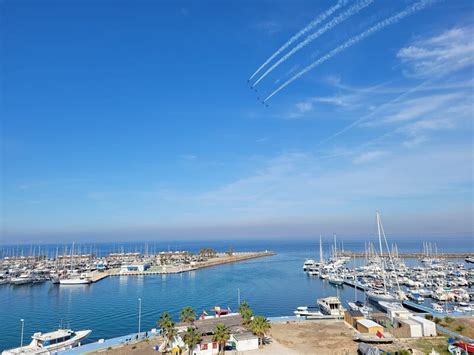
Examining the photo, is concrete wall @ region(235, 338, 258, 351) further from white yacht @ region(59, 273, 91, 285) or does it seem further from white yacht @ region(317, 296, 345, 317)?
white yacht @ region(59, 273, 91, 285)

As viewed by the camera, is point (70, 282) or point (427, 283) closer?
point (427, 283)

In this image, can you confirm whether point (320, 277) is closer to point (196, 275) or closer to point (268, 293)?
point (268, 293)

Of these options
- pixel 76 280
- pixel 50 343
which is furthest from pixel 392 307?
pixel 76 280

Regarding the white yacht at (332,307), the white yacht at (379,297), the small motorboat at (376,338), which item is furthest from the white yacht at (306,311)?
the small motorboat at (376,338)

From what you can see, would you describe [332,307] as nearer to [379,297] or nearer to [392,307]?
[392,307]

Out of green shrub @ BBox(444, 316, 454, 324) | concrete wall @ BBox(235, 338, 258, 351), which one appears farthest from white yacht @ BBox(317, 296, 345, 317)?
concrete wall @ BBox(235, 338, 258, 351)

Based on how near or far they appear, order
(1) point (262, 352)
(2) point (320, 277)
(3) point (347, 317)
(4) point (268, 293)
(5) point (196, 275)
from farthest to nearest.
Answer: (5) point (196, 275), (2) point (320, 277), (4) point (268, 293), (3) point (347, 317), (1) point (262, 352)

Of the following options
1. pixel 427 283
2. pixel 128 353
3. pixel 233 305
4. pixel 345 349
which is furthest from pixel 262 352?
pixel 427 283

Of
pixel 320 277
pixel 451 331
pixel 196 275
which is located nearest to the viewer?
pixel 451 331
